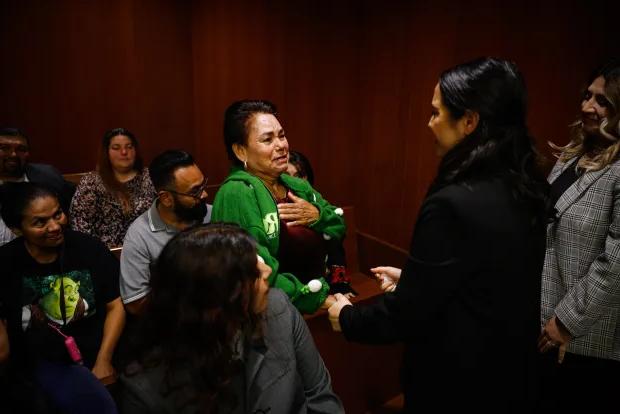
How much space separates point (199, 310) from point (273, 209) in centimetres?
66

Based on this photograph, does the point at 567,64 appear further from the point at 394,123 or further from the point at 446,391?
the point at 446,391

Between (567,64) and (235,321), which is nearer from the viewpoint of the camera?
(235,321)

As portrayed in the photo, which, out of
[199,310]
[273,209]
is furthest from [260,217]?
[199,310]

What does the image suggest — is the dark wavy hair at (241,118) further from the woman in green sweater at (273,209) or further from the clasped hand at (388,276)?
the clasped hand at (388,276)

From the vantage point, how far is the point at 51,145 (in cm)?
408

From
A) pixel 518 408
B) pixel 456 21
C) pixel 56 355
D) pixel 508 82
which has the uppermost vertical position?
pixel 456 21

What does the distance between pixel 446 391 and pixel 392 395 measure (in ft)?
3.78

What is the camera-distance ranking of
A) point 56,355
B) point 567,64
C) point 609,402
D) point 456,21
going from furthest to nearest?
1. point 456,21
2. point 567,64
3. point 609,402
4. point 56,355

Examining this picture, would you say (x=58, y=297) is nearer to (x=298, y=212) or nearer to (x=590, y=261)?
(x=298, y=212)

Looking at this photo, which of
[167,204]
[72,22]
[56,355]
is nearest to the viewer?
[56,355]

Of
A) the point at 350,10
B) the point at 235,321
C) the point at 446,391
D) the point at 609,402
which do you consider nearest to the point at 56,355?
the point at 235,321

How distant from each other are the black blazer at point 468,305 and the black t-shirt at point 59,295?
4.03ft

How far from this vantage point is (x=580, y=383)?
190cm

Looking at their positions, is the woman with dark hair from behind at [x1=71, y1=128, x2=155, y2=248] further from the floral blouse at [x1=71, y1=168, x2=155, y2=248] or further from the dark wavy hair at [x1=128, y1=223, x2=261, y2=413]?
the dark wavy hair at [x1=128, y1=223, x2=261, y2=413]
